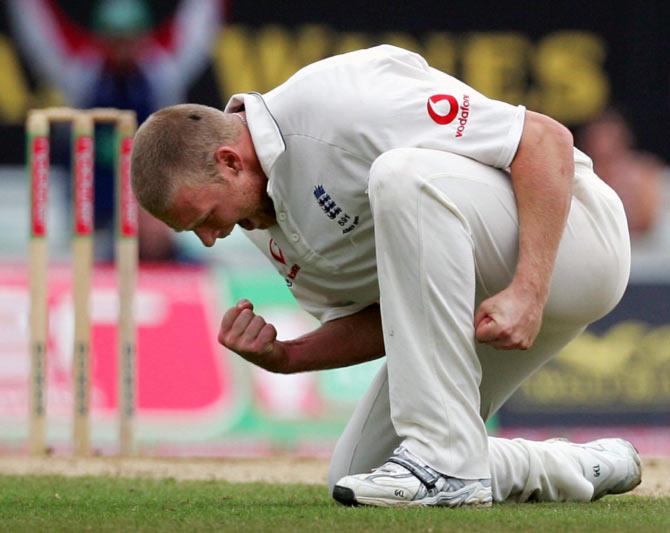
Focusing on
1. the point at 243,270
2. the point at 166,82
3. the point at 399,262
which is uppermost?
the point at 399,262

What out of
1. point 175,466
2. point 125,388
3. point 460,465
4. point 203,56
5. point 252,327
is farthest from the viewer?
point 203,56

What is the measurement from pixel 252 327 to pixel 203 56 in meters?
5.05

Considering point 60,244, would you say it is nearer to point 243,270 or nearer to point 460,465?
point 243,270

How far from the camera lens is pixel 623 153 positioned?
830 cm

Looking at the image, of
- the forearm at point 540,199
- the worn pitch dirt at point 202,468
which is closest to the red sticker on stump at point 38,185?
the worn pitch dirt at point 202,468

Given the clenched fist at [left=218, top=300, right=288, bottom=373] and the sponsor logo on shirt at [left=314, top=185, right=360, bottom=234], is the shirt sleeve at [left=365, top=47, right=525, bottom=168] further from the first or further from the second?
the clenched fist at [left=218, top=300, right=288, bottom=373]

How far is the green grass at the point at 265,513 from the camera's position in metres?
2.74

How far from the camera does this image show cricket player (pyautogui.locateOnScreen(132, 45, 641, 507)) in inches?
116

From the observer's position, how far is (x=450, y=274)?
2.94 metres

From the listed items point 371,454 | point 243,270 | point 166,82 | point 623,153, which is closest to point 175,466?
point 371,454

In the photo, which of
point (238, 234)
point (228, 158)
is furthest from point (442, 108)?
point (238, 234)

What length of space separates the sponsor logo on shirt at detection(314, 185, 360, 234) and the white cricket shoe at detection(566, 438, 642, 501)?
2.30ft

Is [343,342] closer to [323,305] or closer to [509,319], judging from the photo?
[323,305]

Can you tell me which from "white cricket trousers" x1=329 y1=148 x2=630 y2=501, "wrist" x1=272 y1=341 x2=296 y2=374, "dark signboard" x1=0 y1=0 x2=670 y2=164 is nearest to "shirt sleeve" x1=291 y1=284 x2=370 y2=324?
"wrist" x1=272 y1=341 x2=296 y2=374
